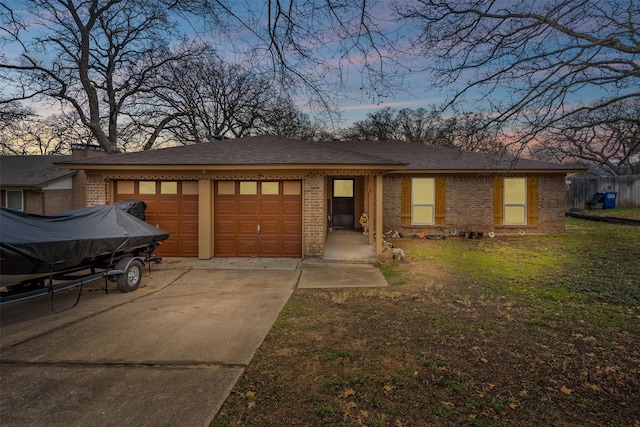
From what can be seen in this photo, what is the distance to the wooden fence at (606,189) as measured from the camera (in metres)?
24.8

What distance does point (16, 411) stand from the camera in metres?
3.10

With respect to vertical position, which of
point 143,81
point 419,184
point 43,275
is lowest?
point 43,275

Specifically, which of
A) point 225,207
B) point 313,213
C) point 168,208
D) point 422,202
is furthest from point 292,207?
point 422,202

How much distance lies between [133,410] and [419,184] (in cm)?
1381

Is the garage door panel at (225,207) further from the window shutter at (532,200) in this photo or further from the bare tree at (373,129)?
the bare tree at (373,129)

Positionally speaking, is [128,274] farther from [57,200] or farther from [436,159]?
[57,200]

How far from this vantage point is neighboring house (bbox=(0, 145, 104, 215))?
17266mm

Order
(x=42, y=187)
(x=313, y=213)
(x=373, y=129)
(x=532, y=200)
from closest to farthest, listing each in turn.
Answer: (x=313, y=213) → (x=532, y=200) → (x=42, y=187) → (x=373, y=129)

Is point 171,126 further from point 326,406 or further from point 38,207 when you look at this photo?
point 326,406

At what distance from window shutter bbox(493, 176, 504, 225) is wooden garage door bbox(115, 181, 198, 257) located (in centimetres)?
1219

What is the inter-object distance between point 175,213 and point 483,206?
486 inches

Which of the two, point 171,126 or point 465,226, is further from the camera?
point 171,126

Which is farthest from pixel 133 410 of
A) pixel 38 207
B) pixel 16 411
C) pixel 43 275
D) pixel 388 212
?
pixel 38 207

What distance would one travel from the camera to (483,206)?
14938 mm
